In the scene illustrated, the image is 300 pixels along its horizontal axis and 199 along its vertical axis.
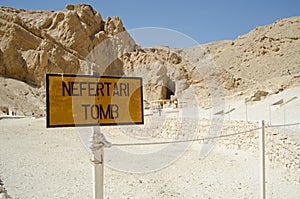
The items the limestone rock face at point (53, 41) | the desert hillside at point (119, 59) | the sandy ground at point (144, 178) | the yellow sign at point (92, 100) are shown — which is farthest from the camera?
the limestone rock face at point (53, 41)

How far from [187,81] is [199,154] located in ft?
64.1

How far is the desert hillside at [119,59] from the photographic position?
3094 centimetres

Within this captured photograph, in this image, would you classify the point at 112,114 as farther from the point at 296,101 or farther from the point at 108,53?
the point at 108,53

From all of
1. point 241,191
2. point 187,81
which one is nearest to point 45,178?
point 241,191

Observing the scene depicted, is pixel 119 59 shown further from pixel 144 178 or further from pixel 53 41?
pixel 144 178

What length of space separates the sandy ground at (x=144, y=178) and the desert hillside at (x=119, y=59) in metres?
17.2

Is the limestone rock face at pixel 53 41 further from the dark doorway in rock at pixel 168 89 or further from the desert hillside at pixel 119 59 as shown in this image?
the dark doorway in rock at pixel 168 89

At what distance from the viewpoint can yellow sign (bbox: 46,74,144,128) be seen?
7.42 feet

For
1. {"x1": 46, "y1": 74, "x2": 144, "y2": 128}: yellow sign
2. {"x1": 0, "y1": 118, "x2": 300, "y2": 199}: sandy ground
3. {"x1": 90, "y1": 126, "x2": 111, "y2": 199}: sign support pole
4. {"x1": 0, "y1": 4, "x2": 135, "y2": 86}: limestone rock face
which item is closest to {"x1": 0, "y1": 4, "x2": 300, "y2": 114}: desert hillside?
{"x1": 0, "y1": 4, "x2": 135, "y2": 86}: limestone rock face

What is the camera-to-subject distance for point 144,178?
300 inches

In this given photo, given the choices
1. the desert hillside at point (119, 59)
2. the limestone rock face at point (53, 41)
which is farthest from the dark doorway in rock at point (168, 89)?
the limestone rock face at point (53, 41)

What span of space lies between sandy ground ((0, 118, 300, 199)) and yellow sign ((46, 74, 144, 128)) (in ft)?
12.4

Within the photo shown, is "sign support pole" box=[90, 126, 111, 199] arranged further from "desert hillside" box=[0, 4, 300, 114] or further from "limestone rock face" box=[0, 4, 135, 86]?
"limestone rock face" box=[0, 4, 135, 86]

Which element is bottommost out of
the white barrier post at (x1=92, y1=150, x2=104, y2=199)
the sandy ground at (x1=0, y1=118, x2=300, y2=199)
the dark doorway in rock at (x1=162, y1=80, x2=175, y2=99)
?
the sandy ground at (x1=0, y1=118, x2=300, y2=199)
